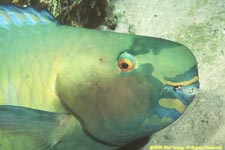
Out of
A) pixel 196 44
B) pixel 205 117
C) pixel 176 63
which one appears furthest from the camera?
pixel 196 44

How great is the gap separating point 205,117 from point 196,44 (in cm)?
90

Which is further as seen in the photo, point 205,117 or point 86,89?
point 205,117

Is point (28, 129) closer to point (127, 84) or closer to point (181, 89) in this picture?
point (127, 84)

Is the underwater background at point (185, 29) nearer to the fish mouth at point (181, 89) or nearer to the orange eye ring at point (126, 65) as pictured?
the fish mouth at point (181, 89)

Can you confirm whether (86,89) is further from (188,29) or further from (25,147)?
(188,29)

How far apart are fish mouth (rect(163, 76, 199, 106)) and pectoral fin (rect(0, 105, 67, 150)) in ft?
2.01

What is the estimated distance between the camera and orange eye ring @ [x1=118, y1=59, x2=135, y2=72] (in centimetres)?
202

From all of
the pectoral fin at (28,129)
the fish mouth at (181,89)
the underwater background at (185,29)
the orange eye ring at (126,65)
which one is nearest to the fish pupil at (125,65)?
the orange eye ring at (126,65)

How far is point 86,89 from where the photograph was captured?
2.11 meters

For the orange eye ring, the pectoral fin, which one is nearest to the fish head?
the orange eye ring

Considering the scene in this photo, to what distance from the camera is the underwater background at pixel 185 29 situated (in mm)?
2690

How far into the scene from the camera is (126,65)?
2.03 m

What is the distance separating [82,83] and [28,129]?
1.27 feet

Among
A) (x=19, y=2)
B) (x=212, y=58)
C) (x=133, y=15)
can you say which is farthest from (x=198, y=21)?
(x=19, y=2)
